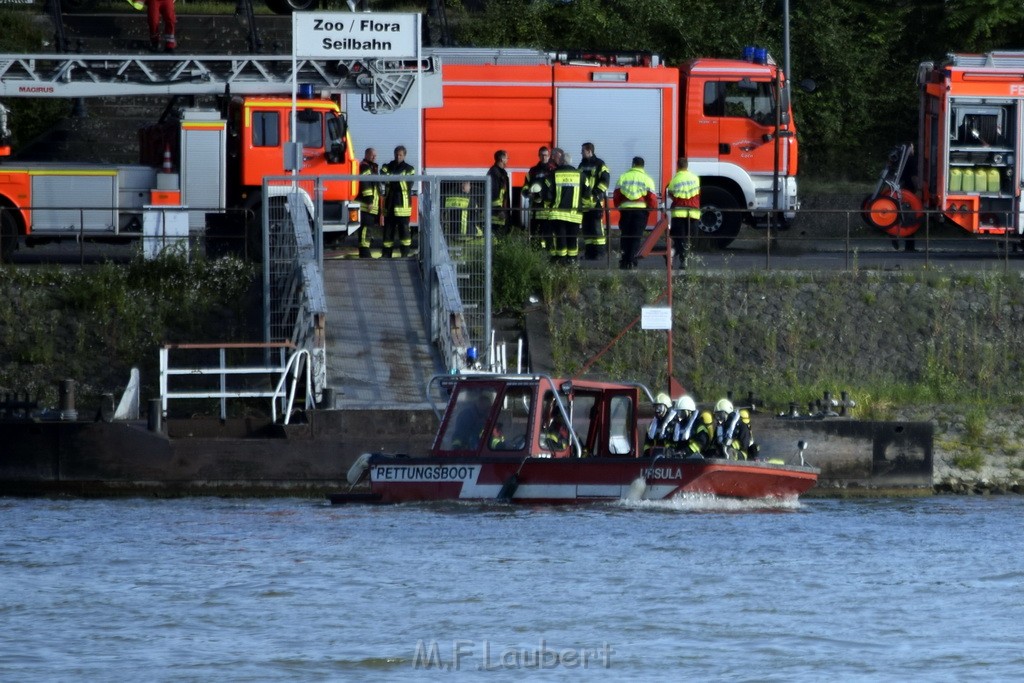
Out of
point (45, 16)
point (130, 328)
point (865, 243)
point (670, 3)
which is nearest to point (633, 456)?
point (130, 328)

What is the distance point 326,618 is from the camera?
17953mm

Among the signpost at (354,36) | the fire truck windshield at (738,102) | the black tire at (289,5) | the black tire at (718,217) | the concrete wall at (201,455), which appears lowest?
the concrete wall at (201,455)

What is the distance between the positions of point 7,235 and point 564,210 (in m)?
7.57

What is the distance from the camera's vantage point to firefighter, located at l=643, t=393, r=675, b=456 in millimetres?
22828

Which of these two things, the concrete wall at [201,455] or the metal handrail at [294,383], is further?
the metal handrail at [294,383]

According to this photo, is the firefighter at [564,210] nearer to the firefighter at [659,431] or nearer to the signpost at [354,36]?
the signpost at [354,36]

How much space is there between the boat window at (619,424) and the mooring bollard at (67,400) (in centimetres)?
622

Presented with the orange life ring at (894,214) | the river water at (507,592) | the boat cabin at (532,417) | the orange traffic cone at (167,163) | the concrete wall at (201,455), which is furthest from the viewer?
the orange life ring at (894,214)

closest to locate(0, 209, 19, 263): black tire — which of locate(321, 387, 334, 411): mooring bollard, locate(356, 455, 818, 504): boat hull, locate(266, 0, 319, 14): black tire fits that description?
locate(321, 387, 334, 411): mooring bollard

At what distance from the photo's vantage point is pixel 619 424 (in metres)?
23.4

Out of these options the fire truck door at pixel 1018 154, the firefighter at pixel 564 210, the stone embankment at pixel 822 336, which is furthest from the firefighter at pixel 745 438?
the fire truck door at pixel 1018 154

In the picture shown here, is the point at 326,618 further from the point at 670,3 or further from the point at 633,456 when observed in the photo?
the point at 670,3

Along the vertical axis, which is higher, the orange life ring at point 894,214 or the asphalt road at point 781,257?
the orange life ring at point 894,214

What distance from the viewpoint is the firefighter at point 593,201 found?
29.4 meters
